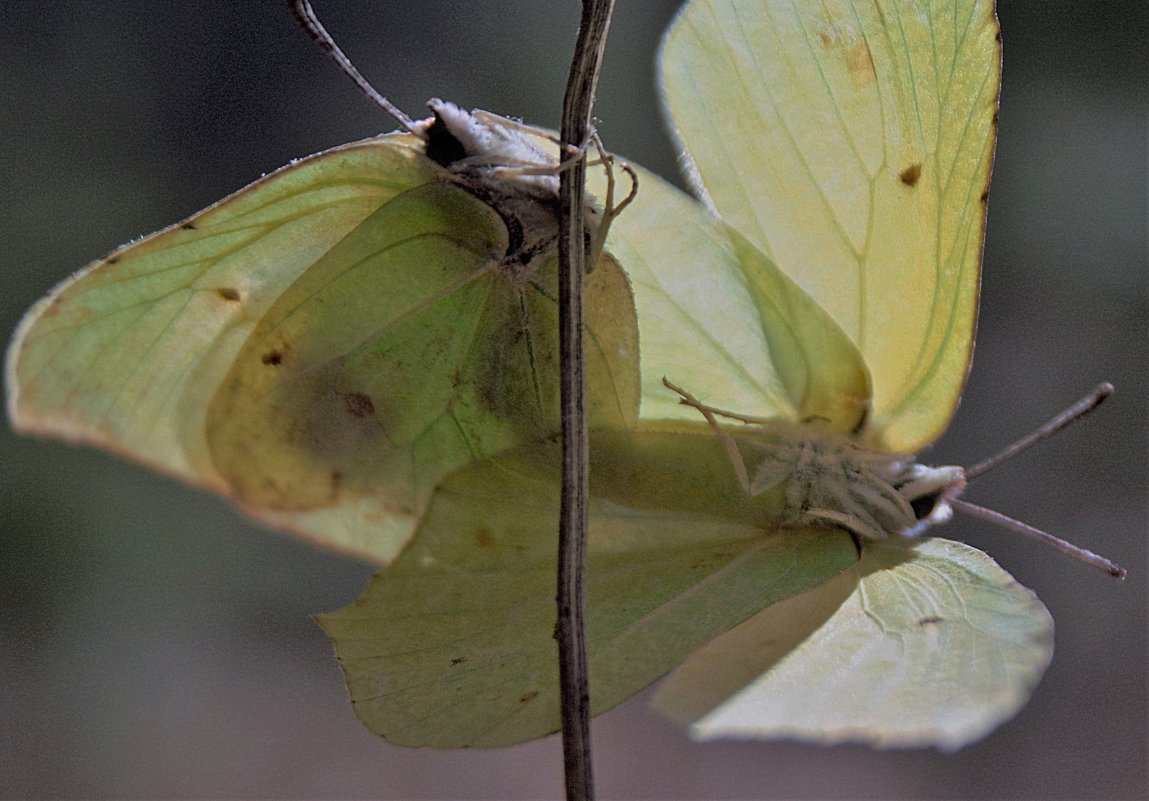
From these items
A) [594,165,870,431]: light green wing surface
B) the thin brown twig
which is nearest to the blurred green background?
[594,165,870,431]: light green wing surface

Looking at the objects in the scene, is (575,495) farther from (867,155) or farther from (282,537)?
(282,537)

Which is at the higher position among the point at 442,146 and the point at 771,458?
the point at 442,146

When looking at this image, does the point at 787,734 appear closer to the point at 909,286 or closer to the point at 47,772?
the point at 909,286

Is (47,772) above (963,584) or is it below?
below

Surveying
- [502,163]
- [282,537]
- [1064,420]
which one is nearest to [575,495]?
[502,163]

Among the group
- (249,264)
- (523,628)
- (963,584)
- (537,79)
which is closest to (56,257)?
(537,79)

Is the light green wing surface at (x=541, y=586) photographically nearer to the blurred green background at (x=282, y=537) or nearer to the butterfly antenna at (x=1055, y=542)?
the butterfly antenna at (x=1055, y=542)
